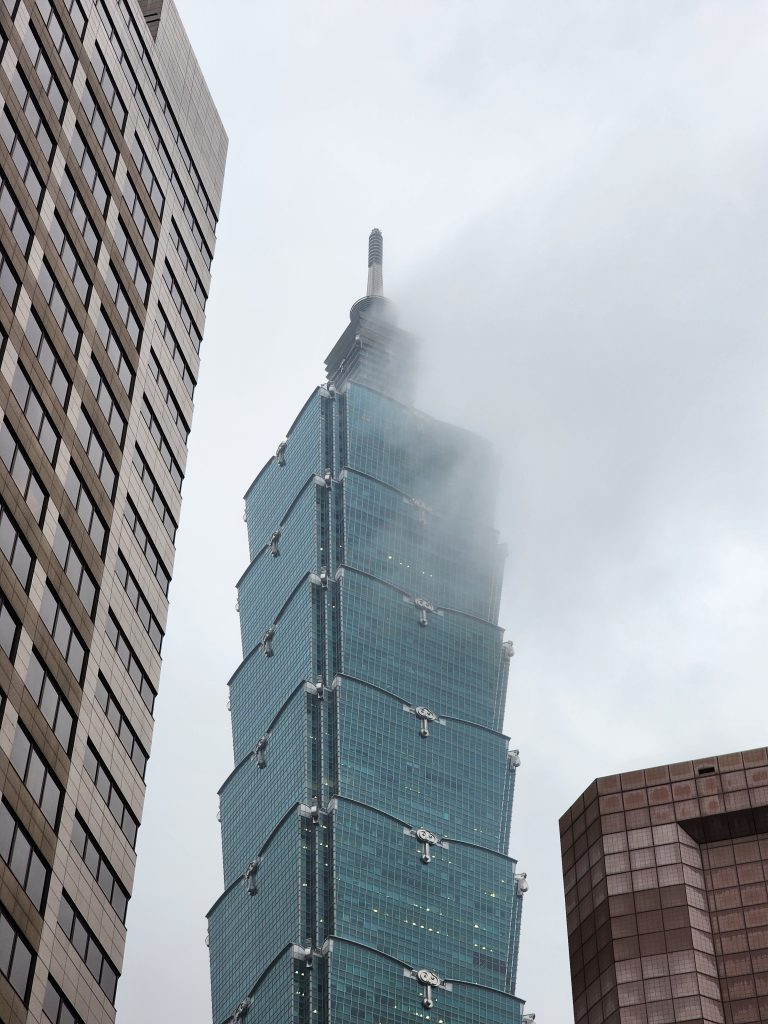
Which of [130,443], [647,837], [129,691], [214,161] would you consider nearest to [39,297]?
[130,443]

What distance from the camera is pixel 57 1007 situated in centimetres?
6569

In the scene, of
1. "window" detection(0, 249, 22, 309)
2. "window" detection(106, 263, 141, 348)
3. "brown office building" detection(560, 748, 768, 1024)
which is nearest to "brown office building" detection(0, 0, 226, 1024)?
"window" detection(0, 249, 22, 309)

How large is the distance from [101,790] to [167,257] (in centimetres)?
3564

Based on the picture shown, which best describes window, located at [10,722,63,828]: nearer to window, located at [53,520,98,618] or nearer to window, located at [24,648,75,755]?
window, located at [24,648,75,755]

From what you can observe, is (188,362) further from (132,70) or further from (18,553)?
(18,553)

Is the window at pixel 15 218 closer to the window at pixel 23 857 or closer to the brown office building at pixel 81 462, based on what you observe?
the brown office building at pixel 81 462

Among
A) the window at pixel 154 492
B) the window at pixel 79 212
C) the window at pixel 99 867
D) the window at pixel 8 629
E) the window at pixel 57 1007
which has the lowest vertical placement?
the window at pixel 57 1007

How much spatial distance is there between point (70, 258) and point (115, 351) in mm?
6384

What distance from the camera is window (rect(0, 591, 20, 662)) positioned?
66625 millimetres

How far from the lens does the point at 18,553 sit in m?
69.4

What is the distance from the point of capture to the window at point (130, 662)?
3118 inches

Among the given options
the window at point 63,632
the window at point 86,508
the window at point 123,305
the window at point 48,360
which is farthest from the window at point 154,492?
the window at point 63,632

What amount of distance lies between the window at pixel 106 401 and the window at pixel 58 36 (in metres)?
16.3

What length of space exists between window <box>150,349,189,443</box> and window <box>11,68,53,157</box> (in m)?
14.5
